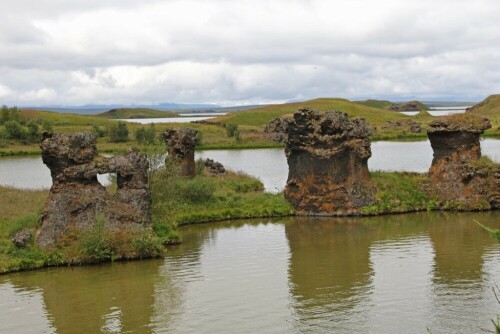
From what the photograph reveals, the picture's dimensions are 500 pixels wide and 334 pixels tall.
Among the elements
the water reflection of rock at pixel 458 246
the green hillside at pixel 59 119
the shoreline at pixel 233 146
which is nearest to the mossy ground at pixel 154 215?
the water reflection of rock at pixel 458 246

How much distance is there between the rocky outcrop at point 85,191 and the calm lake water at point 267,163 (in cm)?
2446

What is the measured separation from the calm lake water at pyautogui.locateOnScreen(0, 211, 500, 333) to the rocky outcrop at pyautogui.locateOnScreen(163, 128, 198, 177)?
61.6 feet

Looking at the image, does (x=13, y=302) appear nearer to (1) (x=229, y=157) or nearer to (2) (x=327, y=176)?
(2) (x=327, y=176)

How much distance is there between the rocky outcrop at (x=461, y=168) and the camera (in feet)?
155

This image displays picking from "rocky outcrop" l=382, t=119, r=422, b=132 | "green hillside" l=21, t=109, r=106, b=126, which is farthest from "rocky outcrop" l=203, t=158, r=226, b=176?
"green hillside" l=21, t=109, r=106, b=126

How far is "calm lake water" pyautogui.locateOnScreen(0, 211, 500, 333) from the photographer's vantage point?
23.8 m

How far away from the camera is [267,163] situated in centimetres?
8925

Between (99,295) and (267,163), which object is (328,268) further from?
(267,163)

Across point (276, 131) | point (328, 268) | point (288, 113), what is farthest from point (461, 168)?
point (288, 113)

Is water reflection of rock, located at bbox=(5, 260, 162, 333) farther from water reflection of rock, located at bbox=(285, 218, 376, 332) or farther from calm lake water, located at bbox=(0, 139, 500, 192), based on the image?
calm lake water, located at bbox=(0, 139, 500, 192)

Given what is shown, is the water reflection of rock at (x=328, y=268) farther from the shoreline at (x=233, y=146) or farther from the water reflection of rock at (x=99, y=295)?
the shoreline at (x=233, y=146)

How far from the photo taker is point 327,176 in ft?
157

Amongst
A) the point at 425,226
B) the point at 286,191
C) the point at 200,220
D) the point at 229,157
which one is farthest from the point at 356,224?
the point at 229,157

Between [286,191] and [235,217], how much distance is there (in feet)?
15.5
